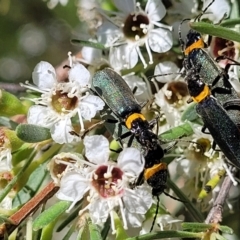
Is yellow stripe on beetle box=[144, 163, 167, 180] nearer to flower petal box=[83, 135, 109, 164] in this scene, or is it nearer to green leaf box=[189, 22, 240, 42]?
flower petal box=[83, 135, 109, 164]

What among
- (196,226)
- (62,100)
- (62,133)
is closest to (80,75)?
(62,100)

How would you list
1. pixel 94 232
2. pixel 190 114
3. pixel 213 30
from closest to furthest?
pixel 213 30
pixel 94 232
pixel 190 114

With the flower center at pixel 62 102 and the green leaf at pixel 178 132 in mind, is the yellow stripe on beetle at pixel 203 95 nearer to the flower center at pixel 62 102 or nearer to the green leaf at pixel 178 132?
the green leaf at pixel 178 132

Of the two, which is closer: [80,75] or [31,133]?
[31,133]

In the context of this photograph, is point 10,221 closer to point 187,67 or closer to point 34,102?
point 34,102

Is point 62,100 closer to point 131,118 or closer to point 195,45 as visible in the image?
point 131,118

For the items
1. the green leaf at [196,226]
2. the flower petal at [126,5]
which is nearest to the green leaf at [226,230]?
the green leaf at [196,226]

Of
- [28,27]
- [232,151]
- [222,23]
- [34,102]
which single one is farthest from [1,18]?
[232,151]

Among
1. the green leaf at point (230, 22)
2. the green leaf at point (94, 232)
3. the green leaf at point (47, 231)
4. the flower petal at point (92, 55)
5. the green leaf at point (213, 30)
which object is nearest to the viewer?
the green leaf at point (213, 30)
